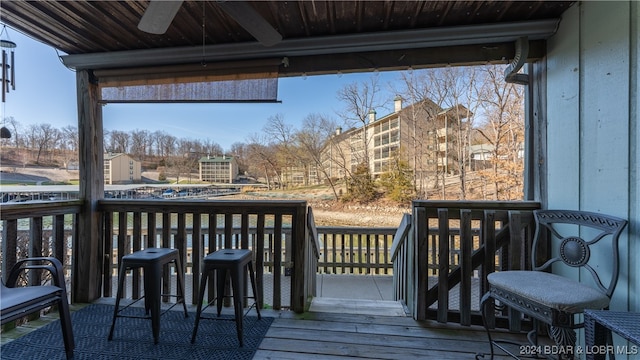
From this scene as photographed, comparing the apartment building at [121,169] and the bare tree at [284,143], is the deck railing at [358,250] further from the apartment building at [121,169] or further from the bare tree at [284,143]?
the apartment building at [121,169]

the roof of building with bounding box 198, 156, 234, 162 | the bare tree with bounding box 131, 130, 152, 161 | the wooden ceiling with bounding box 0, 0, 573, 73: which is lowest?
the roof of building with bounding box 198, 156, 234, 162

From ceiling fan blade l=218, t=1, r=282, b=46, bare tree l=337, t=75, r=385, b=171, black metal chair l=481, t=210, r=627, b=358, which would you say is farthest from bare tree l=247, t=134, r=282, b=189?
black metal chair l=481, t=210, r=627, b=358

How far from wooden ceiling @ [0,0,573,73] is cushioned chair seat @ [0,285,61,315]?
182 centimetres

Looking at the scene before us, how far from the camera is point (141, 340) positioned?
6.00 feet

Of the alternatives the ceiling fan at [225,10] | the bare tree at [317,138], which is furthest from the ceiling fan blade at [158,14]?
the bare tree at [317,138]

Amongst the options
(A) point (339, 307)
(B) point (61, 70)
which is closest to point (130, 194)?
(B) point (61, 70)

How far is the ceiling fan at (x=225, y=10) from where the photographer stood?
1.37 meters

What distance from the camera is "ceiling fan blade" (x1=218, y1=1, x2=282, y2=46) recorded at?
55.4 inches

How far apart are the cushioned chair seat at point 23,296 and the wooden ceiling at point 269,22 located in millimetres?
1821

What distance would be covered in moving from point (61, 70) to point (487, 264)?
13.5 ft

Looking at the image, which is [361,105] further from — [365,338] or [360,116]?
[365,338]

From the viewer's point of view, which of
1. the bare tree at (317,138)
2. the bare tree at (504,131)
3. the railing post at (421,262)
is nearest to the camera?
the railing post at (421,262)

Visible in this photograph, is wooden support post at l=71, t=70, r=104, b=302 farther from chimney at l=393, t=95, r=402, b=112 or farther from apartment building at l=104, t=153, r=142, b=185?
chimney at l=393, t=95, r=402, b=112

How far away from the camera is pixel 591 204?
63.7 inches
